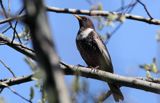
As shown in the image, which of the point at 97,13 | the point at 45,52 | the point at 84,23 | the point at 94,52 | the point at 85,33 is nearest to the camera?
the point at 45,52

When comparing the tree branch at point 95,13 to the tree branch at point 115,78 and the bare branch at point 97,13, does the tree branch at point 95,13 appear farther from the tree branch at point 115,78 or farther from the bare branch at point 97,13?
the tree branch at point 115,78

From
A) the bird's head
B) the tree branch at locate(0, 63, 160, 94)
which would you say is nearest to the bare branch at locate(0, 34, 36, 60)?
the tree branch at locate(0, 63, 160, 94)

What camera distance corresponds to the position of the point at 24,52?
4.24m

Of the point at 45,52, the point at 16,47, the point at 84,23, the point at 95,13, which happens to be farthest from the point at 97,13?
the point at 84,23

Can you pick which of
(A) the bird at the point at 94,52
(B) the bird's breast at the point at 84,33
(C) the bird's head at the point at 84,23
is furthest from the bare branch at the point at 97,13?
(C) the bird's head at the point at 84,23

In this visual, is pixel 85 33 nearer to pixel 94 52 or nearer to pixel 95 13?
pixel 94 52

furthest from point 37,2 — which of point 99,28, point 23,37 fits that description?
point 23,37

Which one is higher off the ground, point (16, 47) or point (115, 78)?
point (16, 47)

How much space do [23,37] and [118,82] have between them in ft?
4.11

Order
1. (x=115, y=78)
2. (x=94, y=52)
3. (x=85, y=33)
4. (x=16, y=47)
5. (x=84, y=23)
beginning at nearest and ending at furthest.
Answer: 1. (x=115, y=78)
2. (x=16, y=47)
3. (x=94, y=52)
4. (x=85, y=33)
5. (x=84, y=23)

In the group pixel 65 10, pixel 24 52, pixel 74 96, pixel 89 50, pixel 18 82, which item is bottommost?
pixel 74 96

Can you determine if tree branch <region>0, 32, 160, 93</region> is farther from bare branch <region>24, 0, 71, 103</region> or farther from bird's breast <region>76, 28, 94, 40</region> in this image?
bird's breast <region>76, 28, 94, 40</region>

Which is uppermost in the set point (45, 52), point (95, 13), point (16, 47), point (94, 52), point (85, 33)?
point (85, 33)

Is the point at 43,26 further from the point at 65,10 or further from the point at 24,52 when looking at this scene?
the point at 24,52
